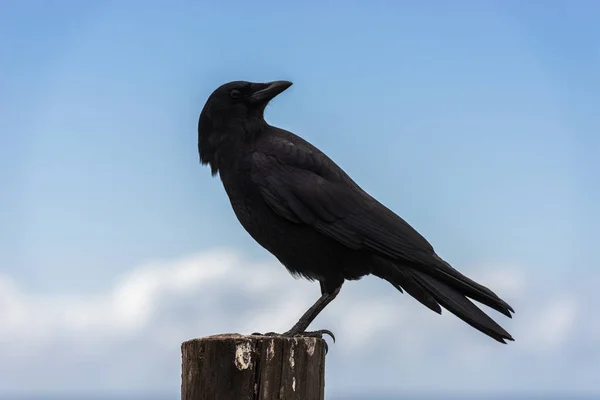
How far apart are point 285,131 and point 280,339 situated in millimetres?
2296

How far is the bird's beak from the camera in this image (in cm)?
576

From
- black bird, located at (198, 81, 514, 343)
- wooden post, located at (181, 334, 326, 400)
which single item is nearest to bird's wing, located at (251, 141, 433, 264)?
black bird, located at (198, 81, 514, 343)

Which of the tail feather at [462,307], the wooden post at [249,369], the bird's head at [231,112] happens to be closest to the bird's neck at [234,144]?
the bird's head at [231,112]

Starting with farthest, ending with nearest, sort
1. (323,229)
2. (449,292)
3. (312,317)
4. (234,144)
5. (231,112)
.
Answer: (231,112) → (234,144) → (312,317) → (323,229) → (449,292)

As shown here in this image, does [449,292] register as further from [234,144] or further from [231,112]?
[231,112]

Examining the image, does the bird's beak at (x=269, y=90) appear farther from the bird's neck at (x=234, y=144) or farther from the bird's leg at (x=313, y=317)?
the bird's leg at (x=313, y=317)

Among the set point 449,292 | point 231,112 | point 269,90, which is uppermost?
point 269,90

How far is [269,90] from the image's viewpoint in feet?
18.9

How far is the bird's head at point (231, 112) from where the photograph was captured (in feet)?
18.6

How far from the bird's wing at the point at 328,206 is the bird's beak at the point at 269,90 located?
0.43 metres

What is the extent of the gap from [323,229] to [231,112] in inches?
50.1

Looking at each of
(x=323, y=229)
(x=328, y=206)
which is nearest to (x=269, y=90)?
(x=328, y=206)

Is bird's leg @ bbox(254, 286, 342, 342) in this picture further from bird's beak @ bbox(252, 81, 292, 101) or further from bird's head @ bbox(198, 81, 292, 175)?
bird's beak @ bbox(252, 81, 292, 101)

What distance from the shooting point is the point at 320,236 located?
5.25m
